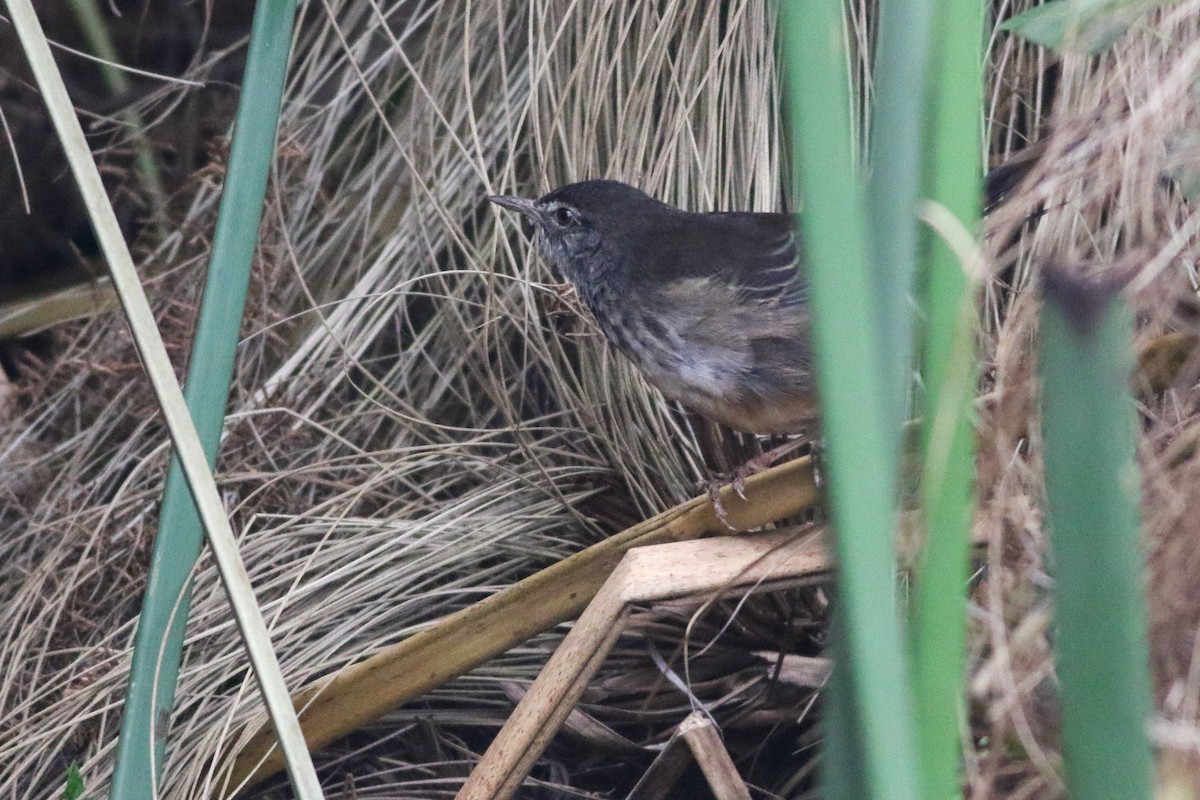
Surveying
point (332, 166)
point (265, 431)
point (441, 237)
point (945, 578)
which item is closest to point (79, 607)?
point (265, 431)

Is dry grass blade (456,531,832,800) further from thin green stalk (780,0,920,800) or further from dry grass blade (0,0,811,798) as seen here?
thin green stalk (780,0,920,800)

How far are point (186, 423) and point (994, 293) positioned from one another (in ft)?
3.80

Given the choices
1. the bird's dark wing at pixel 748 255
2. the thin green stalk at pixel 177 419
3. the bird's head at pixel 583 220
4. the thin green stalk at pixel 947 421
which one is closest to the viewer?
the thin green stalk at pixel 947 421

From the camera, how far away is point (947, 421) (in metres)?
0.68

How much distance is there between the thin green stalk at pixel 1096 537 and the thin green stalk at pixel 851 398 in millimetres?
84

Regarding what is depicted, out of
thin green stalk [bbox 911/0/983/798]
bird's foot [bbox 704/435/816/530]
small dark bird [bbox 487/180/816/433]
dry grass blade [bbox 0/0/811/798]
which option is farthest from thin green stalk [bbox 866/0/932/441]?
dry grass blade [bbox 0/0/811/798]

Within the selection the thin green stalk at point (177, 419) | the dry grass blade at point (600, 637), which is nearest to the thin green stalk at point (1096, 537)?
the thin green stalk at point (177, 419)

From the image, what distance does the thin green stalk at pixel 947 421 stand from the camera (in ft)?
2.14

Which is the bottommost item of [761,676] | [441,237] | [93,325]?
[761,676]

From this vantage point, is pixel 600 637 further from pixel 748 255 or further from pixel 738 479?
pixel 748 255

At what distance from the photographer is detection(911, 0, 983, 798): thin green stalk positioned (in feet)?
2.14

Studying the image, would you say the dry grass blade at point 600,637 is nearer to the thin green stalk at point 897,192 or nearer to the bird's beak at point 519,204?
the thin green stalk at point 897,192

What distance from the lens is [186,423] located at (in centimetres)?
95

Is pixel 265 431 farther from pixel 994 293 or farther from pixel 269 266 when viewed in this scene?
pixel 994 293
